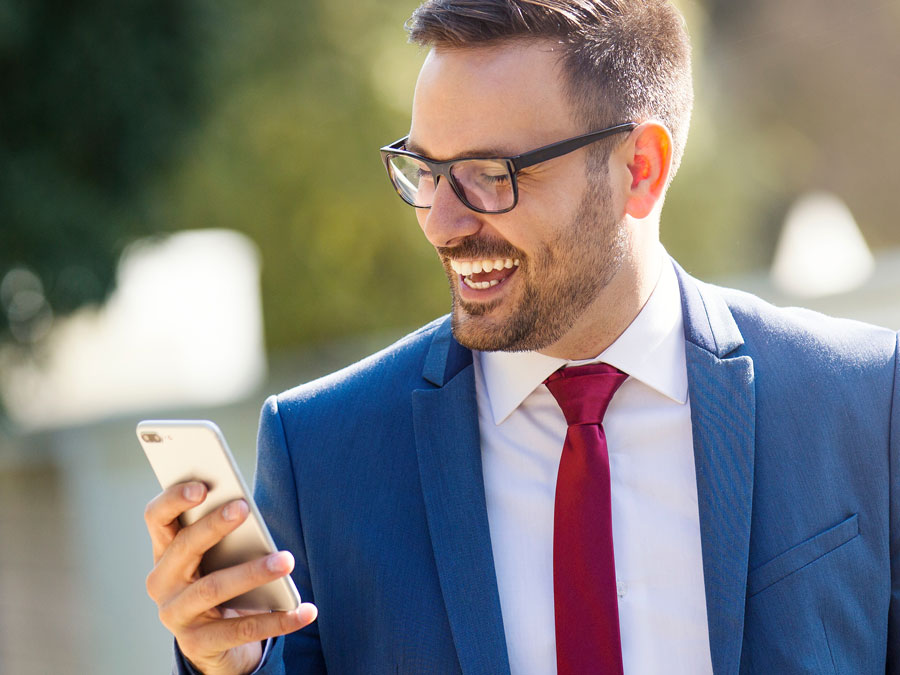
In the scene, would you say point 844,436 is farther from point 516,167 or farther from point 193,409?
point 193,409

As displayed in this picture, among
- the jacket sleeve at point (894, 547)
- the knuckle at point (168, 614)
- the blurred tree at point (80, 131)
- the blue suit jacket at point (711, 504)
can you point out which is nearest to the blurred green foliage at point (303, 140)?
the blurred tree at point (80, 131)

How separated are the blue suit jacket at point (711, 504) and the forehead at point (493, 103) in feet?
1.47

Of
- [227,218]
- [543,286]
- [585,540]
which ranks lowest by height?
[585,540]

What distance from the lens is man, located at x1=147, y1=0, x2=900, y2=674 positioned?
1904mm

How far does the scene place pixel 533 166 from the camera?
1984mm

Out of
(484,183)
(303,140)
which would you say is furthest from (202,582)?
(303,140)

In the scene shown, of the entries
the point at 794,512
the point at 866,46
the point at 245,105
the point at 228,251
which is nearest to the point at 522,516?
the point at 794,512

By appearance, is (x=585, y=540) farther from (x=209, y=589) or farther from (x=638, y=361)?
(x=209, y=589)

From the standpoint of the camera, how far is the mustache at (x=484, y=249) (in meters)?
1.99

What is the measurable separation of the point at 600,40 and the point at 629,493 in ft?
2.92

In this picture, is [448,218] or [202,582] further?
[448,218]

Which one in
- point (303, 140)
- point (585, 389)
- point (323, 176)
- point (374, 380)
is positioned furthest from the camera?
point (323, 176)

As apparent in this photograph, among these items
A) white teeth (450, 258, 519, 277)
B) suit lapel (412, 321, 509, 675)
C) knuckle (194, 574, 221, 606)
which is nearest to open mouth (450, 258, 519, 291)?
white teeth (450, 258, 519, 277)

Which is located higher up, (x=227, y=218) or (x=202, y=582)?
(x=227, y=218)
